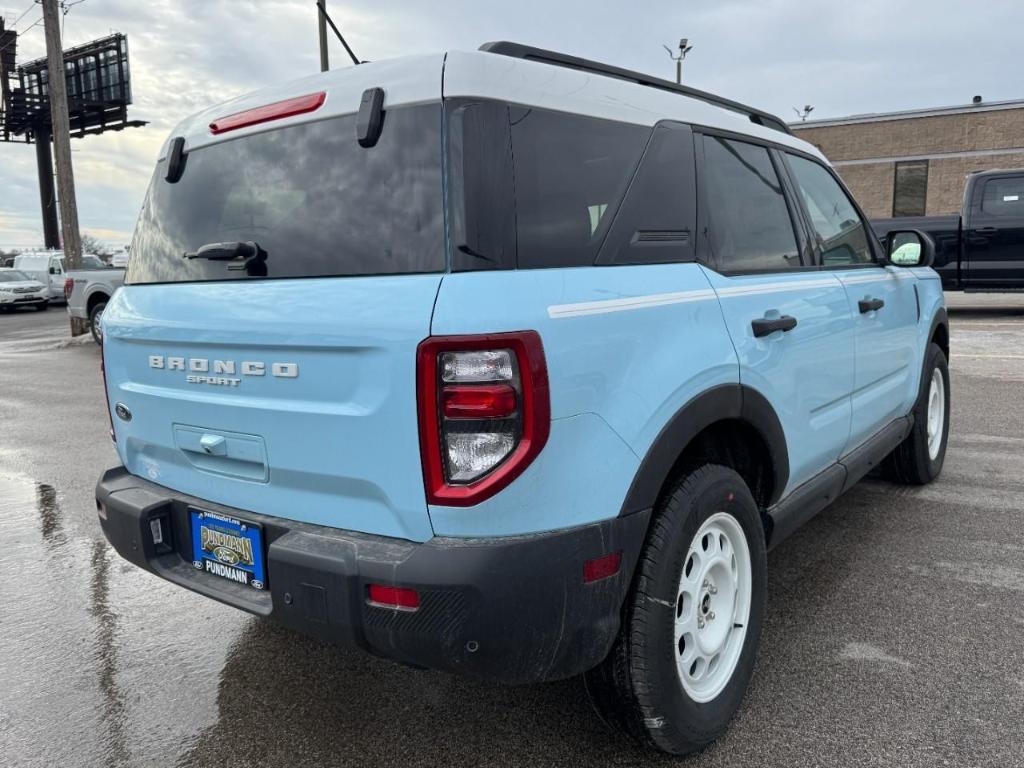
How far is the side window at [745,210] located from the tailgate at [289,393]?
47.4 inches

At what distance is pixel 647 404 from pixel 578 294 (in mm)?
344

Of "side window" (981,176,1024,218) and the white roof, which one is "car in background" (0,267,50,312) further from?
the white roof

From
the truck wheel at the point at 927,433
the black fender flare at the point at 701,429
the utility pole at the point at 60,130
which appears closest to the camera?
the black fender flare at the point at 701,429

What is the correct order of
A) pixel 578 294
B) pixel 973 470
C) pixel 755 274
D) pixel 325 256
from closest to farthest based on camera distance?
1. pixel 578 294
2. pixel 325 256
3. pixel 755 274
4. pixel 973 470

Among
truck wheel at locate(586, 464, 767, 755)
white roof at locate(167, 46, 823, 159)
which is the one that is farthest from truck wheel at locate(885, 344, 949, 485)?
white roof at locate(167, 46, 823, 159)

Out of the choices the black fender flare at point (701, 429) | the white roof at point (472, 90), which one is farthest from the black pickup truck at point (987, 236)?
the white roof at point (472, 90)

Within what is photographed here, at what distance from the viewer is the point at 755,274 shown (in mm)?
2711

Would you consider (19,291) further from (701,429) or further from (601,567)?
(601,567)

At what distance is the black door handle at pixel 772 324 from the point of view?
2.54m

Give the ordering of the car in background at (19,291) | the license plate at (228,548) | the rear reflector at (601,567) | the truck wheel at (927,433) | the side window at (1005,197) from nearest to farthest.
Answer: the rear reflector at (601,567) → the license plate at (228,548) → the truck wheel at (927,433) → the side window at (1005,197) → the car in background at (19,291)

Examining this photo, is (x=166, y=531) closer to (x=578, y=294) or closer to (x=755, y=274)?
(x=578, y=294)

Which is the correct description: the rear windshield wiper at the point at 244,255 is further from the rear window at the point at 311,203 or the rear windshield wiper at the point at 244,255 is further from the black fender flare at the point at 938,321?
the black fender flare at the point at 938,321

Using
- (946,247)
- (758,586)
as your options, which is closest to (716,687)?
(758,586)

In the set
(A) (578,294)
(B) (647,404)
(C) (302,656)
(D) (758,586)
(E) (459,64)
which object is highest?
(E) (459,64)
